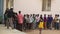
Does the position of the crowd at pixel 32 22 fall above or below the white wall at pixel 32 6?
below

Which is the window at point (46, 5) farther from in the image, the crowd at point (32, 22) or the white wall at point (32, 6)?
the crowd at point (32, 22)

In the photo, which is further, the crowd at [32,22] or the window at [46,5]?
the window at [46,5]

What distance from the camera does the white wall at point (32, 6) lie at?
27375mm

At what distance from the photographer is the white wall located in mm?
27375

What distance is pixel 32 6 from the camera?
27516mm

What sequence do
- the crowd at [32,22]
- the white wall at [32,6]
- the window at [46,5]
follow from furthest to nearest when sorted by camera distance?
the window at [46,5] < the white wall at [32,6] < the crowd at [32,22]

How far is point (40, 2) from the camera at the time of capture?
27.7 m

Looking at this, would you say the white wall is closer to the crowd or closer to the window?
the window

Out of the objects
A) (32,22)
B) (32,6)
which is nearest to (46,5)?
(32,6)

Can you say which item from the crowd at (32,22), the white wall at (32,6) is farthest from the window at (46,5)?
the crowd at (32,22)

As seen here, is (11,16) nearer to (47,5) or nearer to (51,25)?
(51,25)

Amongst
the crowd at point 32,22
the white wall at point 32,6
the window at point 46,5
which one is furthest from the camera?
the window at point 46,5

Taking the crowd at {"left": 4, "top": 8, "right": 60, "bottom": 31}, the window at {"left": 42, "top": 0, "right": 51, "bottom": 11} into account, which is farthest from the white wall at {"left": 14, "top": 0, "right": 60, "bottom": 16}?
the crowd at {"left": 4, "top": 8, "right": 60, "bottom": 31}

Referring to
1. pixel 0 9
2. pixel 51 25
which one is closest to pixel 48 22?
pixel 51 25
